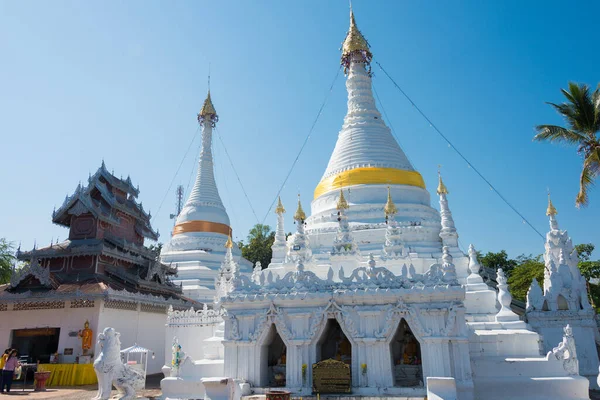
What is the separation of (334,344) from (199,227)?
2282cm

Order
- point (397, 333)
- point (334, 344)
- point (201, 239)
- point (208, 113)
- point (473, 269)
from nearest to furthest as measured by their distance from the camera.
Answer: point (397, 333) < point (334, 344) < point (473, 269) < point (201, 239) < point (208, 113)

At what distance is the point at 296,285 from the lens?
15781mm

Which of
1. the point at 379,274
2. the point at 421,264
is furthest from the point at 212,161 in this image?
the point at 379,274

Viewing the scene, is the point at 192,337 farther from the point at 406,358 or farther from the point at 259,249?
the point at 259,249

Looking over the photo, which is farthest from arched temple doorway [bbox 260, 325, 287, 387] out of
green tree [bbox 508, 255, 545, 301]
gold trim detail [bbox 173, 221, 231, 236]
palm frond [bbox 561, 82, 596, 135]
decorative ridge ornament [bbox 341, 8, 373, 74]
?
green tree [bbox 508, 255, 545, 301]

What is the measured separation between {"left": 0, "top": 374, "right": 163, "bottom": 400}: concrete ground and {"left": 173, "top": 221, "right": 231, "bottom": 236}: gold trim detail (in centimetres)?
1832

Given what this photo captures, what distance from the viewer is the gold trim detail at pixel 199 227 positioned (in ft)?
→ 124

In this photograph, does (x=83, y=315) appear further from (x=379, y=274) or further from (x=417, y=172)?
(x=417, y=172)

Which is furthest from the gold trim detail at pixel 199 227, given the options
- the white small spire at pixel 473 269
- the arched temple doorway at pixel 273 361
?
the white small spire at pixel 473 269

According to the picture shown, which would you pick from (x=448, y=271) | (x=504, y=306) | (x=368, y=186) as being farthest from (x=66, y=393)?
(x=368, y=186)

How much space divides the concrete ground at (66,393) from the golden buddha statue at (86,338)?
2.24 metres

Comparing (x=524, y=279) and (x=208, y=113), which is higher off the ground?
(x=208, y=113)

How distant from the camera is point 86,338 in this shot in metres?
21.4

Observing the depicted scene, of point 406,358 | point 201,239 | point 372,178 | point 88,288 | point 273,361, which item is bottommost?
point 273,361
